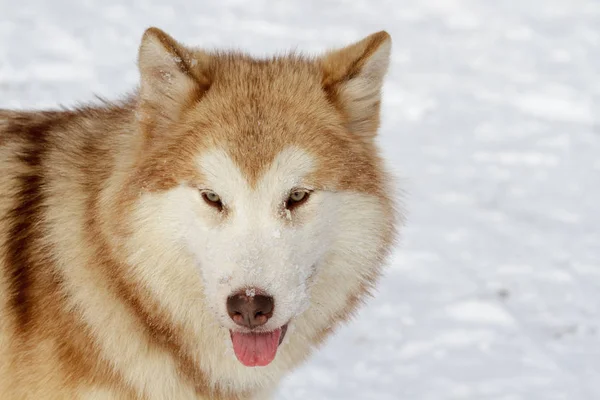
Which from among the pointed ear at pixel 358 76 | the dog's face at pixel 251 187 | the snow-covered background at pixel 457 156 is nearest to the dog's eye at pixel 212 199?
the dog's face at pixel 251 187

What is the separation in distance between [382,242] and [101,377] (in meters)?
1.09

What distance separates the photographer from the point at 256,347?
2879 mm

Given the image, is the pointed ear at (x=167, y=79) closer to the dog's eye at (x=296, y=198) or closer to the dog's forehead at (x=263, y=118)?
the dog's forehead at (x=263, y=118)

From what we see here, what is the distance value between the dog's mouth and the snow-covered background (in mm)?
1459

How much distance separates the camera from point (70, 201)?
301 centimetres

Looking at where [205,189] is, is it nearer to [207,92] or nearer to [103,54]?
[207,92]

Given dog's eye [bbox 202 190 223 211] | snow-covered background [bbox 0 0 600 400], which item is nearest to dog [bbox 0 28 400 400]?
dog's eye [bbox 202 190 223 211]

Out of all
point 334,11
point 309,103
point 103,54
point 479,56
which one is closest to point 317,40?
point 334,11

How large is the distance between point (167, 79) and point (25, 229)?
2.42ft

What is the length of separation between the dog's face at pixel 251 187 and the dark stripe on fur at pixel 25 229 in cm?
40

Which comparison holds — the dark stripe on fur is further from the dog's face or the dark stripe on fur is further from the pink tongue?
the pink tongue

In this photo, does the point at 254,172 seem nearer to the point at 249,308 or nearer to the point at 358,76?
the point at 249,308

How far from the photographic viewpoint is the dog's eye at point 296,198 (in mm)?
2826

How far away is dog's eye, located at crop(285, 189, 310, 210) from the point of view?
2.83m
